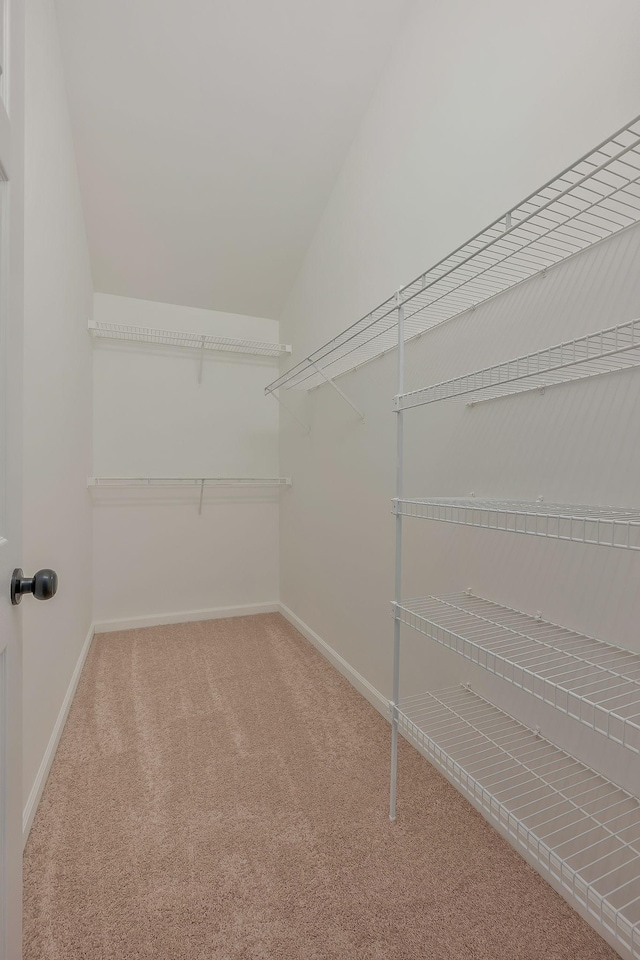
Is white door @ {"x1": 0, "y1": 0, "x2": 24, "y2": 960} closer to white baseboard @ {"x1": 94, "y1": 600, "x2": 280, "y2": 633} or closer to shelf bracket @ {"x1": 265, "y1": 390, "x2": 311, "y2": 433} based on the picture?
shelf bracket @ {"x1": 265, "y1": 390, "x2": 311, "y2": 433}

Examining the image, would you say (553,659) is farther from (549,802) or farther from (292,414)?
(292,414)

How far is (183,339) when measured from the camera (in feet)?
10.5

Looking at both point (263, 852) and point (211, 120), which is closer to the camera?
point (263, 852)

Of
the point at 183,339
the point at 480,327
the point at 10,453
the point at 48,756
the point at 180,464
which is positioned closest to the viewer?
the point at 10,453

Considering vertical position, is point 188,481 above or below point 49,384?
below

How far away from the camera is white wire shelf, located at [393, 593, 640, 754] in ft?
3.37

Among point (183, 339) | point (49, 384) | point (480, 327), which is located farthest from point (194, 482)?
point (480, 327)

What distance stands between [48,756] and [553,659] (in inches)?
68.6

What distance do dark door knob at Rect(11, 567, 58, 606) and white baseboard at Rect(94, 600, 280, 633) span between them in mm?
2696

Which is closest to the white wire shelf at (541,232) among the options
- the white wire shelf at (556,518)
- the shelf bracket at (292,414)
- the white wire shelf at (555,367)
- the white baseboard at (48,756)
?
the white wire shelf at (555,367)

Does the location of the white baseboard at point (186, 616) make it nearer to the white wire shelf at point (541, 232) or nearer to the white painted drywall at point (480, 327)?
the white painted drywall at point (480, 327)

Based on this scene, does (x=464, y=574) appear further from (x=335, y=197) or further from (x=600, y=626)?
(x=335, y=197)

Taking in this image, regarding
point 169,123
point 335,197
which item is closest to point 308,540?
point 335,197

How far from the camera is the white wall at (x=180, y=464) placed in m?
3.12
